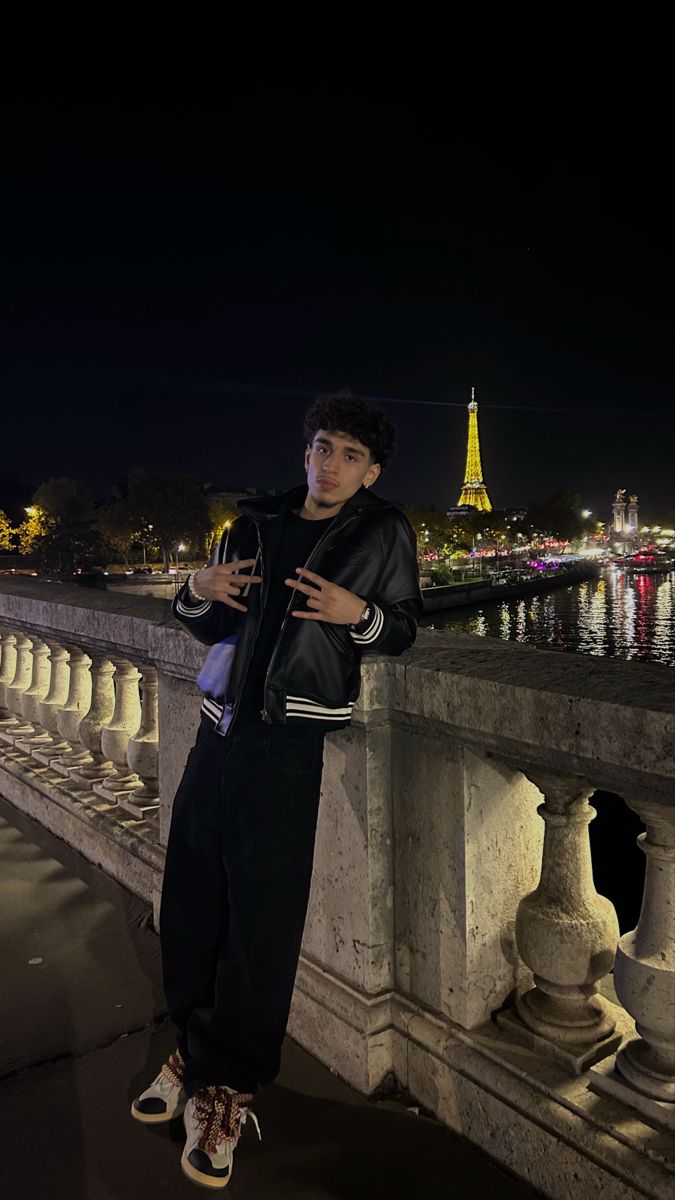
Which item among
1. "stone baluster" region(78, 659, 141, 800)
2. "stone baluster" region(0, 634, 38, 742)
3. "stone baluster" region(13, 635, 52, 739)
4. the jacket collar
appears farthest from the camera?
"stone baluster" region(0, 634, 38, 742)

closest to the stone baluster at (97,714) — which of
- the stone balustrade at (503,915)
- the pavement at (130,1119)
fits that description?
the pavement at (130,1119)

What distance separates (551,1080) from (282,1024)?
2.51ft

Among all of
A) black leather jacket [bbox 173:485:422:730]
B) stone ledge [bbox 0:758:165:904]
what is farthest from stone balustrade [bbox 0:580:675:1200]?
stone ledge [bbox 0:758:165:904]

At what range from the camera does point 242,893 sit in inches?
96.3

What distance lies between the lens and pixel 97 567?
270 ft

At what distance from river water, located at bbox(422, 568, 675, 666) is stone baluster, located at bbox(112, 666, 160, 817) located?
117ft

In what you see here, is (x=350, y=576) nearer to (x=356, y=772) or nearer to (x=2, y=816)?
(x=356, y=772)

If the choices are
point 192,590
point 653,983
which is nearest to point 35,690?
point 192,590

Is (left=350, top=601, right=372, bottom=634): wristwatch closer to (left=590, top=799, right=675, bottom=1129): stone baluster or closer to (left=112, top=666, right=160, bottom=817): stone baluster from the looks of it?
(left=590, top=799, right=675, bottom=1129): stone baluster

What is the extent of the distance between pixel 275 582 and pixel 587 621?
6178 cm

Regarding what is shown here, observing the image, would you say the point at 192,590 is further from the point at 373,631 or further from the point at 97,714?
the point at 97,714

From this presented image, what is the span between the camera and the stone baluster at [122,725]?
4.56 m

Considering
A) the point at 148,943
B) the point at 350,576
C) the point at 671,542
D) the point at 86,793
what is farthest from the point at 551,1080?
the point at 671,542

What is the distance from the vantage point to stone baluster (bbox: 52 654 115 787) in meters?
4.80
